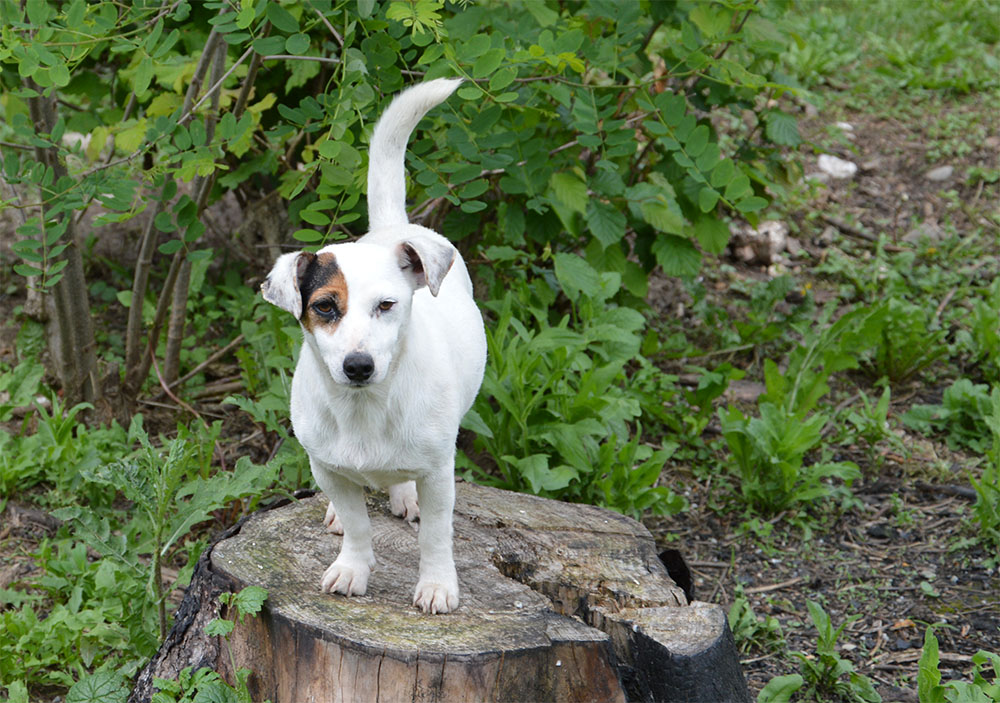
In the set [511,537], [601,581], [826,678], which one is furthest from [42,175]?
[826,678]

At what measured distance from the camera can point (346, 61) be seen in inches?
145

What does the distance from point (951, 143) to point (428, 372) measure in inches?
259

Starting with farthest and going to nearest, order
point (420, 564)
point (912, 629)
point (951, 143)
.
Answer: point (951, 143)
point (912, 629)
point (420, 564)

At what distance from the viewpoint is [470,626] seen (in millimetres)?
2924

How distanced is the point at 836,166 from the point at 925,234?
1.11 m

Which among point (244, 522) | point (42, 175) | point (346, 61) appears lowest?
point (244, 522)

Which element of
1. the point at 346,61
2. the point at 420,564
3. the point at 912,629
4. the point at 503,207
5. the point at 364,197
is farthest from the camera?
the point at 503,207

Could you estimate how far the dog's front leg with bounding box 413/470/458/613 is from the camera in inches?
117

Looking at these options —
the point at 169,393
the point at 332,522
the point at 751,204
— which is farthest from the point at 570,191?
the point at 169,393

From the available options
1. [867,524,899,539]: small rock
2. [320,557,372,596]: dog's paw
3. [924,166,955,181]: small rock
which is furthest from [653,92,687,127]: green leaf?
[924,166,955,181]: small rock

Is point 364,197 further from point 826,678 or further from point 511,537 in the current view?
point 826,678

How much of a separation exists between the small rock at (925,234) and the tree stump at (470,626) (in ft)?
14.9

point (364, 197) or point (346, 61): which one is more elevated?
point (346, 61)

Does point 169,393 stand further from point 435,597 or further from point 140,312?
point 435,597
